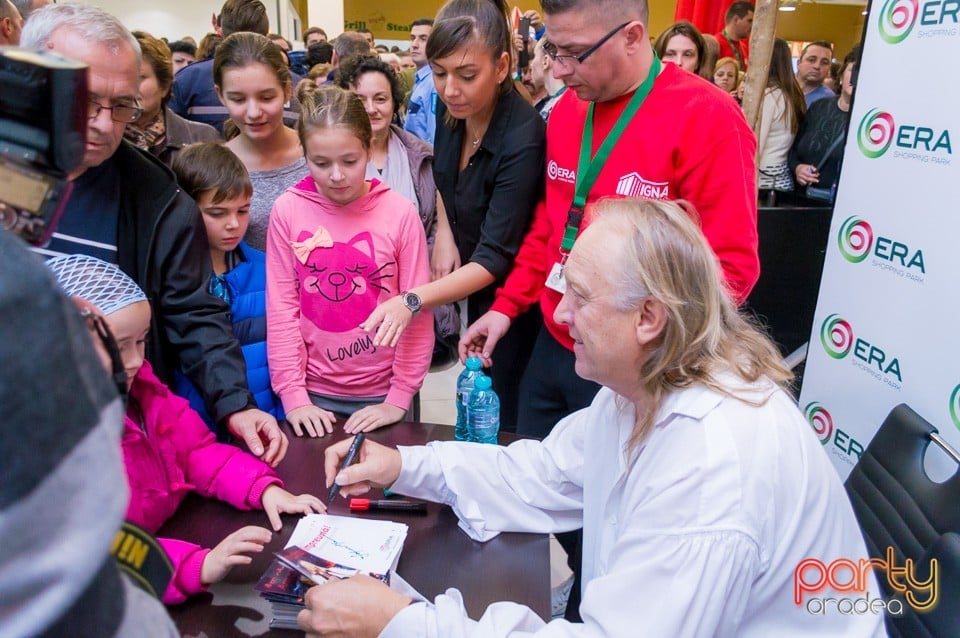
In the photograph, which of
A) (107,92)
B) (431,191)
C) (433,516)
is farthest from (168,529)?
(431,191)

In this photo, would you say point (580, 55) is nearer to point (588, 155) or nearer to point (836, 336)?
point (588, 155)

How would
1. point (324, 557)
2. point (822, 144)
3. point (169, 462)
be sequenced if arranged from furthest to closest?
point (822, 144) → point (169, 462) → point (324, 557)

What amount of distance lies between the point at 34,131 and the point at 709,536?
0.92 metres

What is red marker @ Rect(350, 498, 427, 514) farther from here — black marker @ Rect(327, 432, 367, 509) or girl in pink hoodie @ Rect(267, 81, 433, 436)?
girl in pink hoodie @ Rect(267, 81, 433, 436)

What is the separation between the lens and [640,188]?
1777 millimetres

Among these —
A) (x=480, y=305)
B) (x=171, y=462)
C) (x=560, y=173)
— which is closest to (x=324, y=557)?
(x=171, y=462)

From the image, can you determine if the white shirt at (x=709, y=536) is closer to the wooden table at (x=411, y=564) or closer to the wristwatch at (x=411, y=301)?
the wooden table at (x=411, y=564)

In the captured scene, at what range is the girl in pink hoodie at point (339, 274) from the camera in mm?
1838

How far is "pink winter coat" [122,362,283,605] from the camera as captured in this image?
4.15 feet

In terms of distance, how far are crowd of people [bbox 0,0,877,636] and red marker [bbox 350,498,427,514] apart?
1.4 inches

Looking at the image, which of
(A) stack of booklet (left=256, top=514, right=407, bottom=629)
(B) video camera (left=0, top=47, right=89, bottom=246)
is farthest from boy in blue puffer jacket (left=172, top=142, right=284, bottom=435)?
(B) video camera (left=0, top=47, right=89, bottom=246)

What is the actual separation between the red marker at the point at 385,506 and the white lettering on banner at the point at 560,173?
103 cm

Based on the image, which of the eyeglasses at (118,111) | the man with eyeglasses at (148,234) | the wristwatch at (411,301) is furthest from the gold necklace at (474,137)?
the eyeglasses at (118,111)

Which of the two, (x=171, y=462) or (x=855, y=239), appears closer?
(x=171, y=462)
